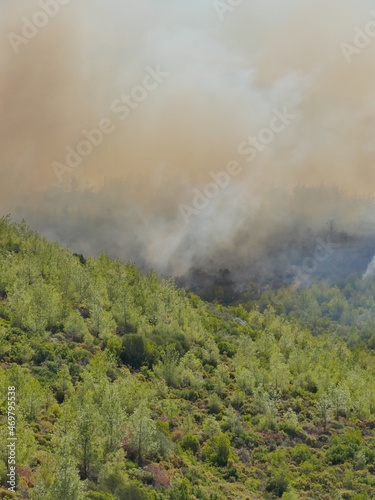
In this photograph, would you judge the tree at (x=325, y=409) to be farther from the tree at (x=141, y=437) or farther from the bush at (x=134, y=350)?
the tree at (x=141, y=437)

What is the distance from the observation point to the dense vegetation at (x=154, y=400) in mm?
78812

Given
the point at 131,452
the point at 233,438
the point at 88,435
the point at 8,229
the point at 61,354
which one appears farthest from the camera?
the point at 8,229

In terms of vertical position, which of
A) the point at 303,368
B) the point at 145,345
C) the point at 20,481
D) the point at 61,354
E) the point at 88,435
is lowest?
the point at 20,481

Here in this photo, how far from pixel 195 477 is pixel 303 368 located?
69.6 metres

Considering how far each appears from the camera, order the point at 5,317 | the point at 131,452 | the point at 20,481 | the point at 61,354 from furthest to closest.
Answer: the point at 5,317 → the point at 61,354 → the point at 131,452 → the point at 20,481

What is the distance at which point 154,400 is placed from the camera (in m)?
113

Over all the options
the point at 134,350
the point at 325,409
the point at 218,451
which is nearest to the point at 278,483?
the point at 218,451

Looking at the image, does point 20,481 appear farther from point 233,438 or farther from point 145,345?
point 145,345

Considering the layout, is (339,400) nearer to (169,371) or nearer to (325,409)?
(325,409)

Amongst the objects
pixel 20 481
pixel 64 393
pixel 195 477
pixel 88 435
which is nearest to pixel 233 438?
pixel 195 477

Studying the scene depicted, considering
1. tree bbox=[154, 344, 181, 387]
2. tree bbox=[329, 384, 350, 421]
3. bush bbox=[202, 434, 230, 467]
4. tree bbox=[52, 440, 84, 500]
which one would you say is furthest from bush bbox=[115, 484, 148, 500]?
tree bbox=[329, 384, 350, 421]

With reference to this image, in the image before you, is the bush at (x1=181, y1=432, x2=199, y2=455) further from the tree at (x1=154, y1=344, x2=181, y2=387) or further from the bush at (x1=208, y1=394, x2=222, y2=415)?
the tree at (x1=154, y1=344, x2=181, y2=387)

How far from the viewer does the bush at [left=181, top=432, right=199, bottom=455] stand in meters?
103

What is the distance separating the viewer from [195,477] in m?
90.4
